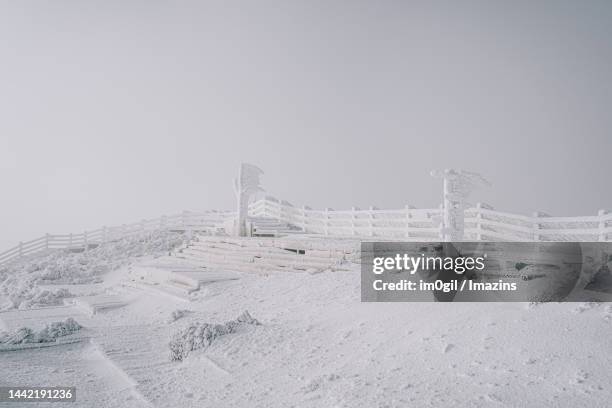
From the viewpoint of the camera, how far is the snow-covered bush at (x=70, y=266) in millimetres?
14734

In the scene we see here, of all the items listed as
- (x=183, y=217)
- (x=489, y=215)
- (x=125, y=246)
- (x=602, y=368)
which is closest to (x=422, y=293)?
(x=602, y=368)

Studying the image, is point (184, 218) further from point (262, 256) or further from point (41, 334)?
point (41, 334)

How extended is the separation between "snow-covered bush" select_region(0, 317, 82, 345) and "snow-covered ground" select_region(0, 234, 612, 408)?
1.20ft

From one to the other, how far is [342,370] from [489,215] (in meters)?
9.10

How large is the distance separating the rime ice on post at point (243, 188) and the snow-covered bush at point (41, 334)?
10126mm

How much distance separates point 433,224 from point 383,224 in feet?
6.70

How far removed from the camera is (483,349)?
4816 mm

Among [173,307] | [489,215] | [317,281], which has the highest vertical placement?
[489,215]

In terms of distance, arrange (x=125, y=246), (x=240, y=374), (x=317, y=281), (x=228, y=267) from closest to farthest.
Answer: (x=240, y=374) < (x=317, y=281) < (x=228, y=267) < (x=125, y=246)

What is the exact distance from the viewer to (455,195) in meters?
8.53

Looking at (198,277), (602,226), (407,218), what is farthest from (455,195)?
(198,277)

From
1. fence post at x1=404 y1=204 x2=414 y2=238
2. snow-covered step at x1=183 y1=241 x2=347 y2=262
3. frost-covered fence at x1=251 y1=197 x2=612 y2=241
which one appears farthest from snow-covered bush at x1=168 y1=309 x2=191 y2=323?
fence post at x1=404 y1=204 x2=414 y2=238

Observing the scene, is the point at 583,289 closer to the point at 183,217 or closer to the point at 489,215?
the point at 489,215

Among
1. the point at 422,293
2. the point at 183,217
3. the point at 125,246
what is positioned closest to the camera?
the point at 422,293
